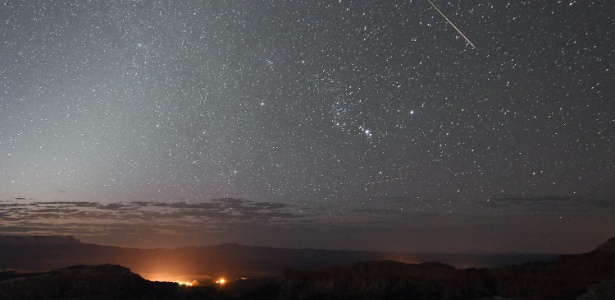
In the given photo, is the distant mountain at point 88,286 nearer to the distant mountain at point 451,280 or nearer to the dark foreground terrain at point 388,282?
the dark foreground terrain at point 388,282

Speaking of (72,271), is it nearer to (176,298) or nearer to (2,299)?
(2,299)

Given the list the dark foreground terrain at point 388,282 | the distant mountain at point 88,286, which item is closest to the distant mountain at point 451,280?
the dark foreground terrain at point 388,282

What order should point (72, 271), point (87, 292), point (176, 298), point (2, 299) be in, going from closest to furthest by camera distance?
1. point (2, 299)
2. point (87, 292)
3. point (72, 271)
4. point (176, 298)

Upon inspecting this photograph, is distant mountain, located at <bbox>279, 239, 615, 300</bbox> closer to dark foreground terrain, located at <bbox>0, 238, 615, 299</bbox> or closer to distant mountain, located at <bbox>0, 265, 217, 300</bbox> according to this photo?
dark foreground terrain, located at <bbox>0, 238, 615, 299</bbox>

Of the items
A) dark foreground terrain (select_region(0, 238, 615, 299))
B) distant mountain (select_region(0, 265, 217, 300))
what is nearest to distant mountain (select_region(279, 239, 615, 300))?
dark foreground terrain (select_region(0, 238, 615, 299))

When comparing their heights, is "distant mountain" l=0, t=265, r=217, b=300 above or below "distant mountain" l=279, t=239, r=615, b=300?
below

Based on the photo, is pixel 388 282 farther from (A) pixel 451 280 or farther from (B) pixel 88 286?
(B) pixel 88 286

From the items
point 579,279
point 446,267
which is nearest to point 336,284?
point 446,267

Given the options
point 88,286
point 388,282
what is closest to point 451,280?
point 388,282

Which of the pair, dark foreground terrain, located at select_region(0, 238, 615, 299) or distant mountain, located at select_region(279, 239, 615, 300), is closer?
distant mountain, located at select_region(279, 239, 615, 300)
